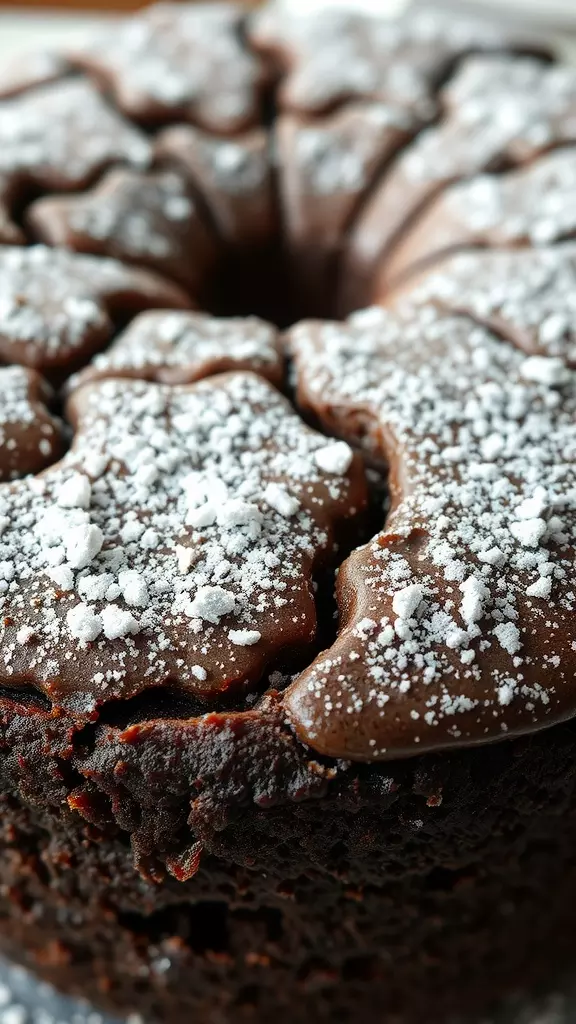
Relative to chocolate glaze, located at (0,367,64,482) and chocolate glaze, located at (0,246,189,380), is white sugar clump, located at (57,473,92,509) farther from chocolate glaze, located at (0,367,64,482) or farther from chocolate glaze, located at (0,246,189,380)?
chocolate glaze, located at (0,246,189,380)

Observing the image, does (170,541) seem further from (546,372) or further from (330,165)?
(330,165)

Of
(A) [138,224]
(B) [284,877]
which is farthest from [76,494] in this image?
(A) [138,224]

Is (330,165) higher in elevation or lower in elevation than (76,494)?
higher

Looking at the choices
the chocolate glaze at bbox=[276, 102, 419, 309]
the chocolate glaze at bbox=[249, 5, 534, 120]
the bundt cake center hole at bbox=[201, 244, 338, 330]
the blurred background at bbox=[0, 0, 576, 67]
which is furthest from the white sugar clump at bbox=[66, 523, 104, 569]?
the blurred background at bbox=[0, 0, 576, 67]

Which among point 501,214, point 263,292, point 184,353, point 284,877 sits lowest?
point 284,877

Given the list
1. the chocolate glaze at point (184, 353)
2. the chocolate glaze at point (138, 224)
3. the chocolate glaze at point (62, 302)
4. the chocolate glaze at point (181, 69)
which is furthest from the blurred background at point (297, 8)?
the chocolate glaze at point (184, 353)

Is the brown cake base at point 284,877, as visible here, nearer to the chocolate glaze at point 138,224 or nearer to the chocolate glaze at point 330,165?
the chocolate glaze at point 138,224

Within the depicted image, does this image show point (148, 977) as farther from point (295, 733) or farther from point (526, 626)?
point (526, 626)

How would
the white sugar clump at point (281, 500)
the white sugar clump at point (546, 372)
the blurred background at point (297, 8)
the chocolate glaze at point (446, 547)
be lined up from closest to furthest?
1. the chocolate glaze at point (446, 547)
2. the white sugar clump at point (281, 500)
3. the white sugar clump at point (546, 372)
4. the blurred background at point (297, 8)

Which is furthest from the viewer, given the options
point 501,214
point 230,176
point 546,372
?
point 230,176
